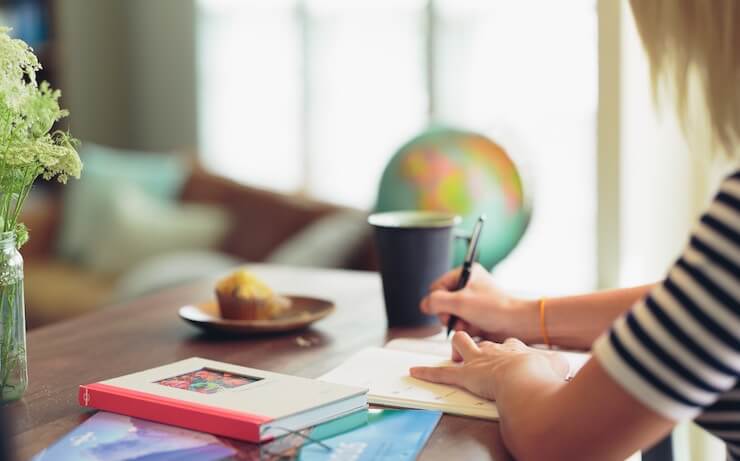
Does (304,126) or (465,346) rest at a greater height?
(304,126)

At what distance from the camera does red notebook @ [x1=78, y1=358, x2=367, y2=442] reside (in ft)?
2.74

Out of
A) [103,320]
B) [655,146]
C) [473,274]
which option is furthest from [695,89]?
[655,146]

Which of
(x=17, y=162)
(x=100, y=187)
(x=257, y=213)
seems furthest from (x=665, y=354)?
(x=100, y=187)

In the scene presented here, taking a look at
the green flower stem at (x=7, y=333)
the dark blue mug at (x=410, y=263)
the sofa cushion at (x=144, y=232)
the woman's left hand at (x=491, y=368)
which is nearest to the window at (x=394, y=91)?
the sofa cushion at (x=144, y=232)

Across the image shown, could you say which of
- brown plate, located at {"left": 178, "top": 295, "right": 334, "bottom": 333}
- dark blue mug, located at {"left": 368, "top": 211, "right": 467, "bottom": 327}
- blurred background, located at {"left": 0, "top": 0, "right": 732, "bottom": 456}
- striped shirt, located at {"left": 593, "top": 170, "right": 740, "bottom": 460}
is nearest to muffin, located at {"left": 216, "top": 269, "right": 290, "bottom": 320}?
brown plate, located at {"left": 178, "top": 295, "right": 334, "bottom": 333}

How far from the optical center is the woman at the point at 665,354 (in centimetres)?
71

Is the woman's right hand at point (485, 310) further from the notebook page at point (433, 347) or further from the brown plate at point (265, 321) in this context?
the brown plate at point (265, 321)

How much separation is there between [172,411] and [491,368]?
319 millimetres

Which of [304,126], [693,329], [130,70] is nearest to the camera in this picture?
[693,329]

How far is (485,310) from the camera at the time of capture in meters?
1.22

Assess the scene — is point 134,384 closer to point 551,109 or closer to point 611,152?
point 611,152

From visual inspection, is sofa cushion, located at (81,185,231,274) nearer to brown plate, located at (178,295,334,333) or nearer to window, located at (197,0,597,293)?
window, located at (197,0,597,293)

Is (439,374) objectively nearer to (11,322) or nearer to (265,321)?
(265,321)

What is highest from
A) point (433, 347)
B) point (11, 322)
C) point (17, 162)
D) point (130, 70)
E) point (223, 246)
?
point (130, 70)
